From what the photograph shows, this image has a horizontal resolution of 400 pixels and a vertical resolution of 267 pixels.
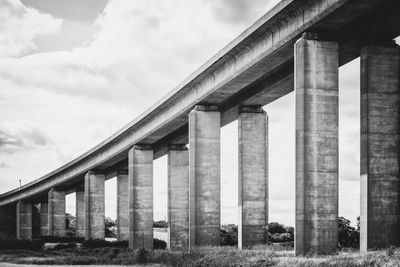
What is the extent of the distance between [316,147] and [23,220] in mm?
72493

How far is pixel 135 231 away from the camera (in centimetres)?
4881

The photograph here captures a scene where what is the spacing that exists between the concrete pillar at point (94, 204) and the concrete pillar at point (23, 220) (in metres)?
28.6

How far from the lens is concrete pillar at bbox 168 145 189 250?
44.7 metres

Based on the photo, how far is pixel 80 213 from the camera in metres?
76.3

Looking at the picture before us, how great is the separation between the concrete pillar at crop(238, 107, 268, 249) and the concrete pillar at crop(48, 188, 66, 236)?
45.7 m

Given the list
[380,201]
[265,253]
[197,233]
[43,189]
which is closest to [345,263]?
[380,201]

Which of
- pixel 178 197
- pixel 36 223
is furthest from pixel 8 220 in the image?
pixel 178 197

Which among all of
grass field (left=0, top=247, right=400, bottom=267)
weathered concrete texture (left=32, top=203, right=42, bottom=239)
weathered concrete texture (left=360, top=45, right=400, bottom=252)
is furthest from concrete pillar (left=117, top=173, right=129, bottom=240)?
weathered concrete texture (left=32, top=203, right=42, bottom=239)

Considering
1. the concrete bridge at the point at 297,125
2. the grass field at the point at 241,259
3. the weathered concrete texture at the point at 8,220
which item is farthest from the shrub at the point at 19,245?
the weathered concrete texture at the point at 8,220

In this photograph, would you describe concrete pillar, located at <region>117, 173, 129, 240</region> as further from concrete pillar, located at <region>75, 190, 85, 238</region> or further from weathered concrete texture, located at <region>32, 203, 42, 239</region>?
weathered concrete texture, located at <region>32, 203, 42, 239</region>

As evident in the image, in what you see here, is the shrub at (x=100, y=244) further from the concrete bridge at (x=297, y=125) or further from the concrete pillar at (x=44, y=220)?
the concrete pillar at (x=44, y=220)

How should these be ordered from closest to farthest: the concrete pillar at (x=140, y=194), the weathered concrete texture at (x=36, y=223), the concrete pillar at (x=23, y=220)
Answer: the concrete pillar at (x=140, y=194), the concrete pillar at (x=23, y=220), the weathered concrete texture at (x=36, y=223)

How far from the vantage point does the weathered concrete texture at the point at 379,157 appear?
74.5 feet

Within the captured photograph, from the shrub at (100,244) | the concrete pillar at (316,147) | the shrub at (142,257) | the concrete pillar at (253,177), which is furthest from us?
the shrub at (100,244)
